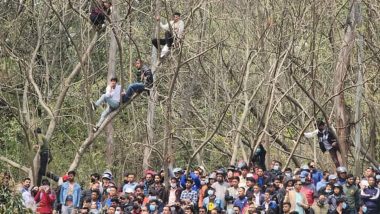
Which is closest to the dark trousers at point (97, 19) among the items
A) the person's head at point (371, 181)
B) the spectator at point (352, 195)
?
the spectator at point (352, 195)

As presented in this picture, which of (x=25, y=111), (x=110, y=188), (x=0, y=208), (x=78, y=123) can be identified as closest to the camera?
(x=0, y=208)

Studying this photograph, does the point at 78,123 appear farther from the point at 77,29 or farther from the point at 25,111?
the point at 25,111

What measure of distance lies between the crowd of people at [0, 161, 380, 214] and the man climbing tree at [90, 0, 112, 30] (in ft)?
11.1

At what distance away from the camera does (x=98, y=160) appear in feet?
113

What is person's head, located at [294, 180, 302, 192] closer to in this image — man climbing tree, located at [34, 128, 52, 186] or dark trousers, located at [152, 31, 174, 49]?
dark trousers, located at [152, 31, 174, 49]

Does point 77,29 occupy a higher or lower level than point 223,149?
higher

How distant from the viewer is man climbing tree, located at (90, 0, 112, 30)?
2130 centimetres

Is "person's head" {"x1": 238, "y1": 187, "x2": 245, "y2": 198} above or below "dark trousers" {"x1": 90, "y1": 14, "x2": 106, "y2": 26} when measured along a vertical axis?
below

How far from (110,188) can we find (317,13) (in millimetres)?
8278

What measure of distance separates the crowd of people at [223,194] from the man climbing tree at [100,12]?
3.39 metres

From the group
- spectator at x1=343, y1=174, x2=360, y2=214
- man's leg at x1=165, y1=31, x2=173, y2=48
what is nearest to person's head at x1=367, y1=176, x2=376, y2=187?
spectator at x1=343, y1=174, x2=360, y2=214

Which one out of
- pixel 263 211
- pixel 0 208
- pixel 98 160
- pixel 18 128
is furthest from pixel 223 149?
pixel 0 208

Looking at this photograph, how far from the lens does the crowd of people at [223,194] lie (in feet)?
69.5

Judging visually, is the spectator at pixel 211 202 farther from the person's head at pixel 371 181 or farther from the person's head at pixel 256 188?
the person's head at pixel 371 181
